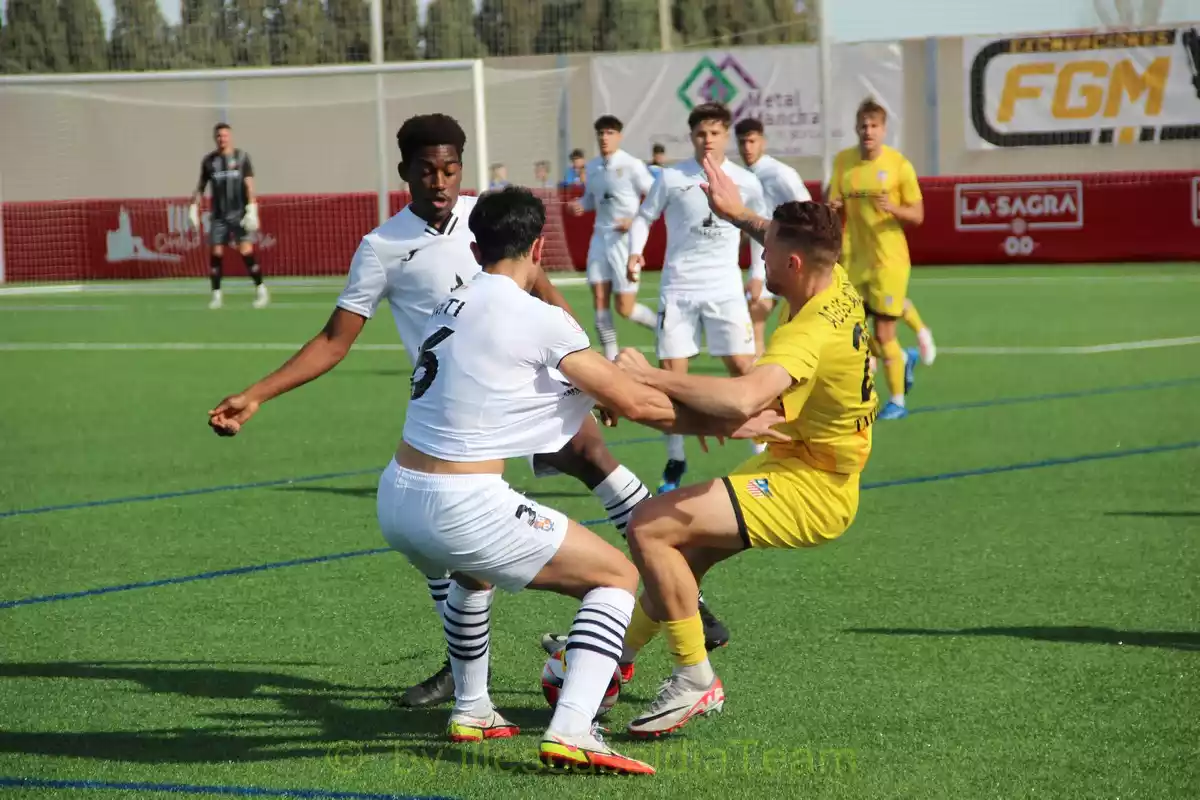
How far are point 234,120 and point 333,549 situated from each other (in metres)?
40.3

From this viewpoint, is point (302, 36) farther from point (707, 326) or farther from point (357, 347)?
point (707, 326)

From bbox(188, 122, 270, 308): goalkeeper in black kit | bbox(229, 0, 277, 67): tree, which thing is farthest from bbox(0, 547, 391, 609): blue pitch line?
bbox(229, 0, 277, 67): tree

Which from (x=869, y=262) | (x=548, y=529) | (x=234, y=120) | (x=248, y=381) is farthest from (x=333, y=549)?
(x=234, y=120)

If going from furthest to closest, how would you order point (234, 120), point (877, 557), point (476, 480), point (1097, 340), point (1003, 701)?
point (234, 120) < point (1097, 340) < point (877, 557) < point (1003, 701) < point (476, 480)

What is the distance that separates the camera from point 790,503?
5.81 meters

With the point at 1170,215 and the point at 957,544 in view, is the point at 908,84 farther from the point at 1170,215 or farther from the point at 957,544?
the point at 957,544

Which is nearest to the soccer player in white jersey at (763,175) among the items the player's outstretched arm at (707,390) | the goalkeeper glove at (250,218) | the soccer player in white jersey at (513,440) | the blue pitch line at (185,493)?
the blue pitch line at (185,493)

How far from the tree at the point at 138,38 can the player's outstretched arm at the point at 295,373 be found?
2813 centimetres

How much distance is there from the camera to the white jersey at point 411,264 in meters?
6.62

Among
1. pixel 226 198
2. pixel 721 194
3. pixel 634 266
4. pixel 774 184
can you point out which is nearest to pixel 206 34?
pixel 226 198

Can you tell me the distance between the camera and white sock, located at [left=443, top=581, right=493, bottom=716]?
5.69 metres

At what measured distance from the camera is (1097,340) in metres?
18.8

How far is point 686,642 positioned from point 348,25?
99.9 feet

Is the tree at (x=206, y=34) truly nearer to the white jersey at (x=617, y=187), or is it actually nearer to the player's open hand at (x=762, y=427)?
the white jersey at (x=617, y=187)
